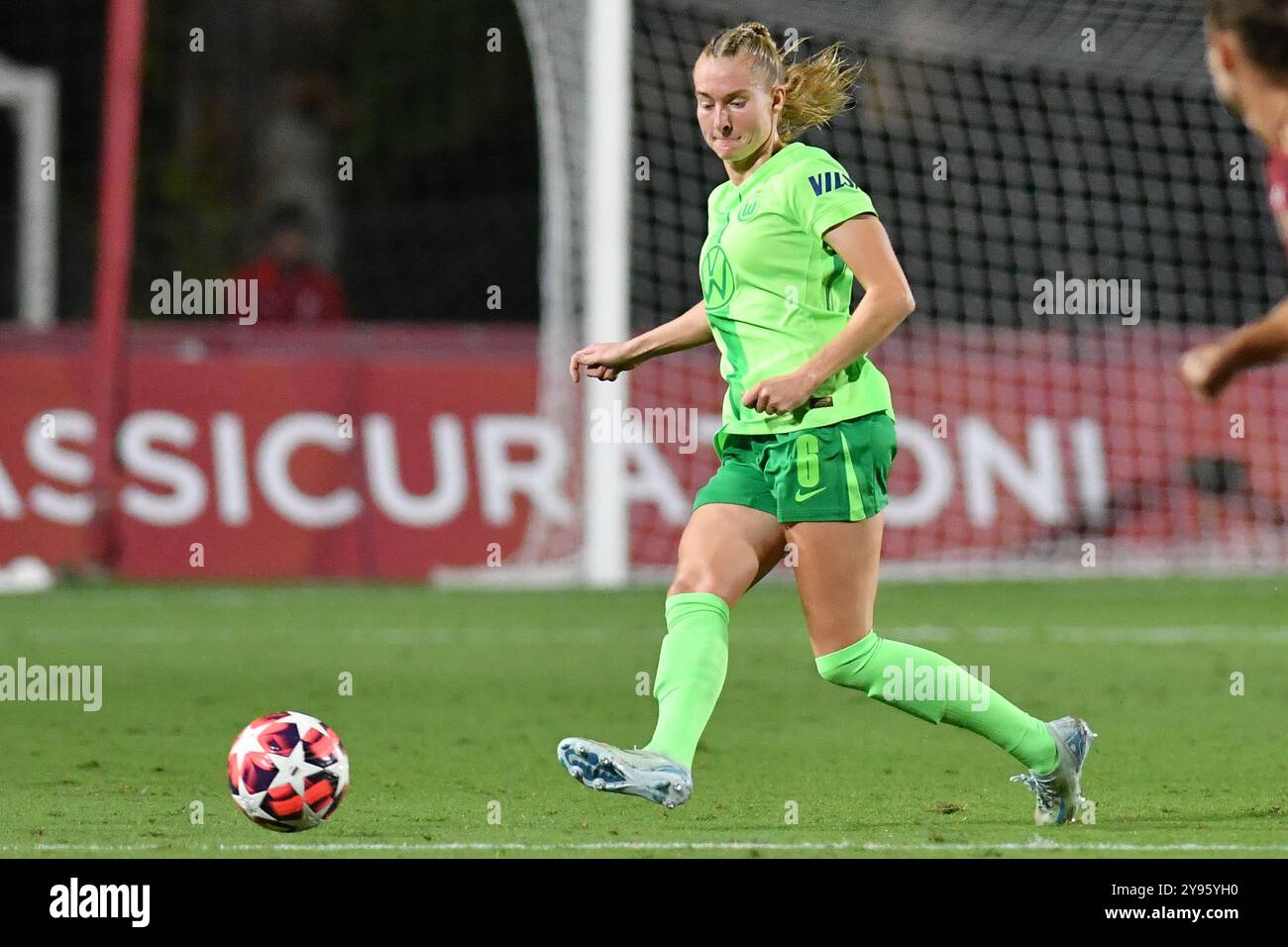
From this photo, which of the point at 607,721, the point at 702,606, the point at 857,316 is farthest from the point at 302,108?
the point at 857,316

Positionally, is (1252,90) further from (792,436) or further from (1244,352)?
(792,436)

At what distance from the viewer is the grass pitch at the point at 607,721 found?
17.8 feet

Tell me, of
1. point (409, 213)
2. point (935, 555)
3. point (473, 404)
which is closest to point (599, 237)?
point (473, 404)

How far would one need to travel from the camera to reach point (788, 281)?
537cm

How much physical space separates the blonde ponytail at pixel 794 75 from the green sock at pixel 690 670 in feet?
3.82

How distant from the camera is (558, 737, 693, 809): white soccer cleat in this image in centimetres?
497

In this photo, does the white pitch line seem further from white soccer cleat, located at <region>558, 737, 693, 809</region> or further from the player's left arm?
the player's left arm

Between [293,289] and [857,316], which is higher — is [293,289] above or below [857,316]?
above

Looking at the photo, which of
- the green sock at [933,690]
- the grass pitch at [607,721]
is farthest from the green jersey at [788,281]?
the grass pitch at [607,721]

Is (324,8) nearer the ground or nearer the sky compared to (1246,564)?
nearer the sky

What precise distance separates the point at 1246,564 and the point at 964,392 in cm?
207

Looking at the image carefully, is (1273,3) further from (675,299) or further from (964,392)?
(675,299)

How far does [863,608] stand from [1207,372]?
1.34 meters
